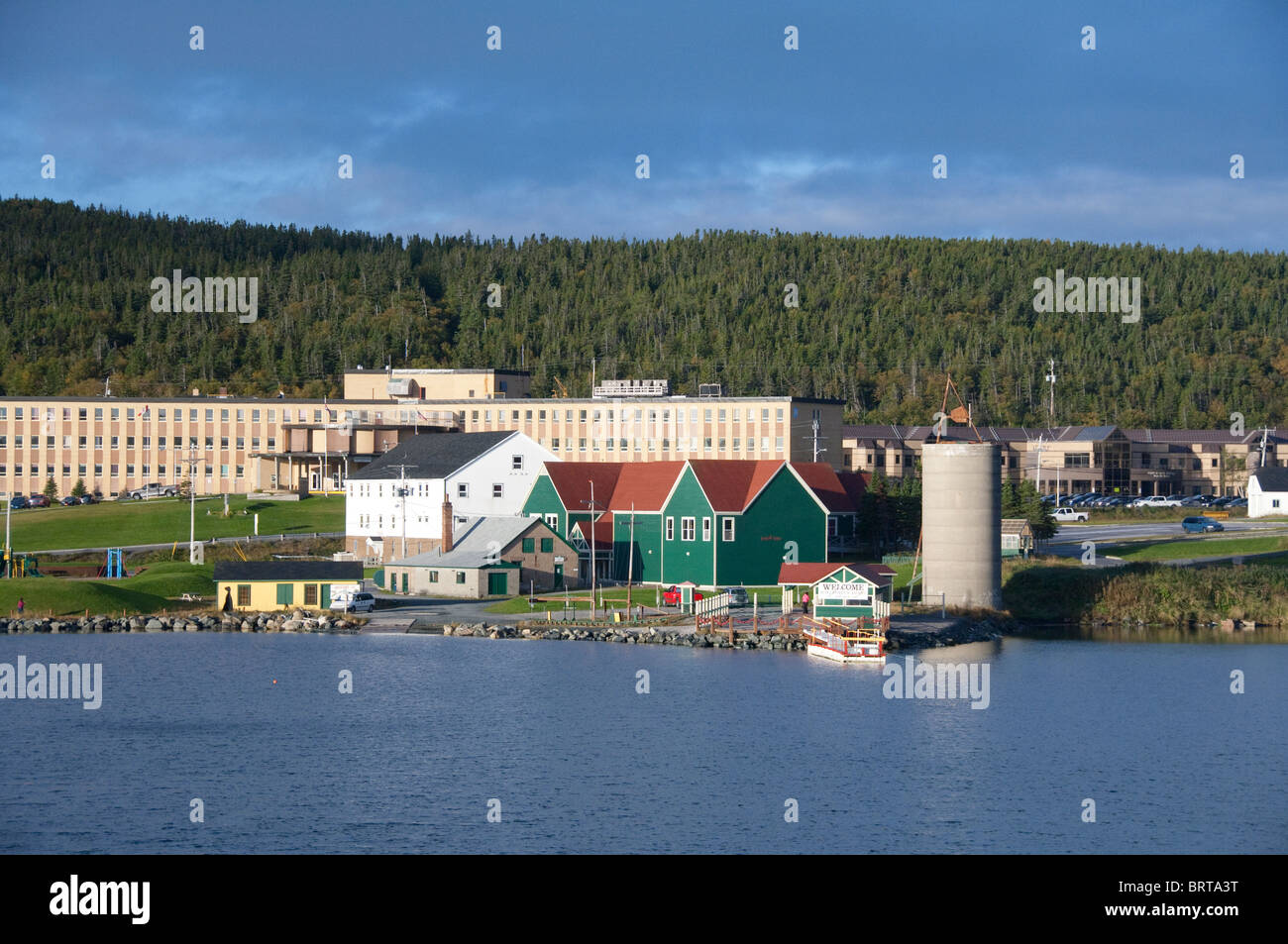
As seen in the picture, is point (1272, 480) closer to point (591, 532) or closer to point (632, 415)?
point (632, 415)

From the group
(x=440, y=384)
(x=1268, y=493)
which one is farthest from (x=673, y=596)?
(x=440, y=384)

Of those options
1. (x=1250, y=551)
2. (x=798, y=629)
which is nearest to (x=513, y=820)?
(x=798, y=629)

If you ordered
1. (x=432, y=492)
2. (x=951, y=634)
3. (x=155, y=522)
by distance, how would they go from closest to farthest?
(x=951, y=634) < (x=432, y=492) < (x=155, y=522)

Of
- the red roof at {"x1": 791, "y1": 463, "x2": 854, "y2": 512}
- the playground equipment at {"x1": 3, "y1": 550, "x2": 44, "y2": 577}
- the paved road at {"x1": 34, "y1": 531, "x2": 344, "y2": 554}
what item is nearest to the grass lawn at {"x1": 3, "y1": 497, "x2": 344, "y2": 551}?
the paved road at {"x1": 34, "y1": 531, "x2": 344, "y2": 554}

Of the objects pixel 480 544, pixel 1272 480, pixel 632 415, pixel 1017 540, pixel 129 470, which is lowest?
pixel 1017 540

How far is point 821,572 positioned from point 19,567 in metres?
48.2

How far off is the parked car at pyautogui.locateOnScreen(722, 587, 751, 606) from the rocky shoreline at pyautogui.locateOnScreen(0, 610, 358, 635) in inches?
746

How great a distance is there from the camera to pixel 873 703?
56.5 m

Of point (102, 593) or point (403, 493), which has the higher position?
point (403, 493)

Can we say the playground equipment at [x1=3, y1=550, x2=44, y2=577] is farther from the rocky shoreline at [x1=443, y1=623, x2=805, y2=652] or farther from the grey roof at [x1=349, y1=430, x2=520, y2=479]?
the rocky shoreline at [x1=443, y1=623, x2=805, y2=652]

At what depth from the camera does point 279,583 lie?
82938 millimetres

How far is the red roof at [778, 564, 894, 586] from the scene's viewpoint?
72625 millimetres
